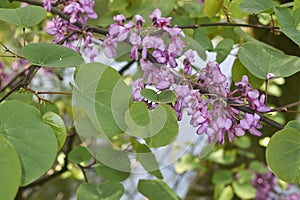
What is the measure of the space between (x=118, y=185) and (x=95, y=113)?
15cm

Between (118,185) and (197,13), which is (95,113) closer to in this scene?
(118,185)

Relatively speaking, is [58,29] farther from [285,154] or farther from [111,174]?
[285,154]

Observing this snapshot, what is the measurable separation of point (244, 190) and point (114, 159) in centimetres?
50

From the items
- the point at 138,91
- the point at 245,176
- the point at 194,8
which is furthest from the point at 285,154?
the point at 245,176

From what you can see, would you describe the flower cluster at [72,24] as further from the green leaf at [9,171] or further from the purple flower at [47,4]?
the green leaf at [9,171]

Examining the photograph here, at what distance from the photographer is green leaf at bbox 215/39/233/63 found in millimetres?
669

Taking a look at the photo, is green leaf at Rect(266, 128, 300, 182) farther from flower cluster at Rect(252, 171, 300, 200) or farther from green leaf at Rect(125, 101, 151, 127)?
flower cluster at Rect(252, 171, 300, 200)

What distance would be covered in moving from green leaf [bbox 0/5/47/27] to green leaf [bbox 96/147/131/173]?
0.62 ft

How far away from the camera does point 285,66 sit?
1.74 feet

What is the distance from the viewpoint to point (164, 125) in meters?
0.47

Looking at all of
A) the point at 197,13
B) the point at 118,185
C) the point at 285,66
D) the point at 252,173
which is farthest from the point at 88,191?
the point at 252,173

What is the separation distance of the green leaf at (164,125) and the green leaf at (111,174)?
17 cm

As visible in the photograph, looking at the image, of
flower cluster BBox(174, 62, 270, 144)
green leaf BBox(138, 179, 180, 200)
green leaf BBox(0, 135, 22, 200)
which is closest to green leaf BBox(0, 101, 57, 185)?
green leaf BBox(0, 135, 22, 200)

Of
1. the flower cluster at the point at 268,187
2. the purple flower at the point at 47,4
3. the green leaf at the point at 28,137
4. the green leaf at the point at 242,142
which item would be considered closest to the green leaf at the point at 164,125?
the green leaf at the point at 28,137
